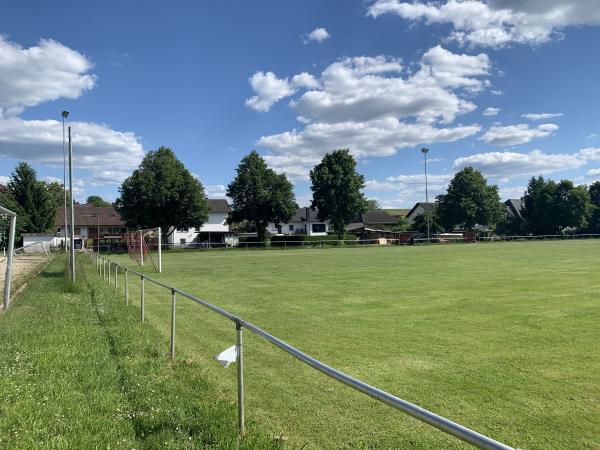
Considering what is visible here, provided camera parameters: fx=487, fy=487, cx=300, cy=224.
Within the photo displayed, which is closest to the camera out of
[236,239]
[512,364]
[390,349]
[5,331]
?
[512,364]

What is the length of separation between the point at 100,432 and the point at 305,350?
14.3 ft

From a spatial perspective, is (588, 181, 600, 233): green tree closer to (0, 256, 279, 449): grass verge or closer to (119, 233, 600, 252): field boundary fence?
(119, 233, 600, 252): field boundary fence

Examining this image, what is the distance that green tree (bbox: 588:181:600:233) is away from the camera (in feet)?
301

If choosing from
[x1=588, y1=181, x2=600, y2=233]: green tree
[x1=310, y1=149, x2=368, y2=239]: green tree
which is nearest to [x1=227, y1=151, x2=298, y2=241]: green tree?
[x1=310, y1=149, x2=368, y2=239]: green tree

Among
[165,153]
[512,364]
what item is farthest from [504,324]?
[165,153]

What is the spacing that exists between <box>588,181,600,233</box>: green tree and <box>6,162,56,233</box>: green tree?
91.1 m

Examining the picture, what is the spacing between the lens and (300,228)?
10150 cm

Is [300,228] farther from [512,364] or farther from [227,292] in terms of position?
[512,364]

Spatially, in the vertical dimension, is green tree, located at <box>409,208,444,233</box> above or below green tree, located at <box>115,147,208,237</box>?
below

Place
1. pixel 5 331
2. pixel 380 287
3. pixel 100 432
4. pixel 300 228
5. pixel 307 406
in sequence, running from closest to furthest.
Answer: pixel 100 432 < pixel 307 406 < pixel 5 331 < pixel 380 287 < pixel 300 228

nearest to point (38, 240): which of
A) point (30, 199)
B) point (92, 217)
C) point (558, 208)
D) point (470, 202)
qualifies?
point (30, 199)

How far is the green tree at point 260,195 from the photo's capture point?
71.3m

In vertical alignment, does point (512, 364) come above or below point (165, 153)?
below

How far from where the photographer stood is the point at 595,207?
8950 cm
